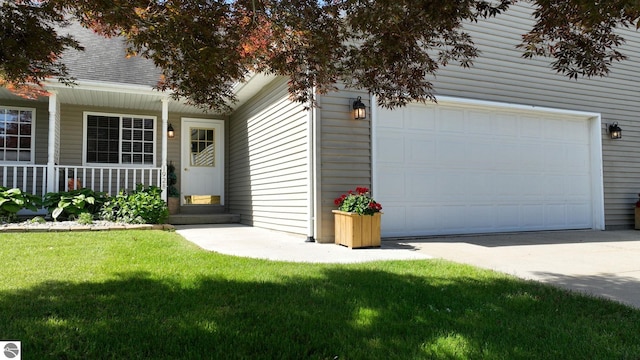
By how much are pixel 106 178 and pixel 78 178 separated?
1.86ft

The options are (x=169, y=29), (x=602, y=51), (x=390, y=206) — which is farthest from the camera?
(x=390, y=206)

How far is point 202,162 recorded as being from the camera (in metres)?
10.6

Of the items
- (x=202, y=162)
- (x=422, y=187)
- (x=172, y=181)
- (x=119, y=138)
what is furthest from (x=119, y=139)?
(x=422, y=187)

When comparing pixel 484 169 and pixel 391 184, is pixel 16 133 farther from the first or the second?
pixel 484 169

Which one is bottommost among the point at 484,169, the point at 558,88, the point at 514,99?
the point at 484,169

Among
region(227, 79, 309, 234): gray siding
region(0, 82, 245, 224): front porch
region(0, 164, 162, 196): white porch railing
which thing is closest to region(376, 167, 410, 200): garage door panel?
region(227, 79, 309, 234): gray siding

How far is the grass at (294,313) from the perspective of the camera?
225 cm

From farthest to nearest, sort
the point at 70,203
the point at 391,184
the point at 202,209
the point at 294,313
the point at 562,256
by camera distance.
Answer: the point at 202,209, the point at 70,203, the point at 391,184, the point at 562,256, the point at 294,313

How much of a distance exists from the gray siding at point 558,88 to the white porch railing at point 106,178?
6.81 m

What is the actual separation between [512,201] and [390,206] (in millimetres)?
2719

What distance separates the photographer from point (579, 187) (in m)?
8.76

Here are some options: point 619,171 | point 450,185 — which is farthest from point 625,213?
point 450,185

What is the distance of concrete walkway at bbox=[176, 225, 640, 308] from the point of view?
4.01 metres

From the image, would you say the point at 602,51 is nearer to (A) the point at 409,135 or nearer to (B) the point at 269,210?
(A) the point at 409,135
